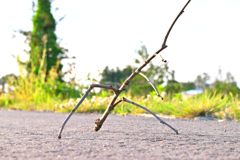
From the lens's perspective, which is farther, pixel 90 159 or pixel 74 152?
pixel 74 152

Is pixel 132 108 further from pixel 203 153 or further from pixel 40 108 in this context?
pixel 203 153

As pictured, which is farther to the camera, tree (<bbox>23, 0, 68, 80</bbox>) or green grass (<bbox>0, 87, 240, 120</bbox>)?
tree (<bbox>23, 0, 68, 80</bbox>)

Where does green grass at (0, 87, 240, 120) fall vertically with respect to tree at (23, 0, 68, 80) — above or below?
below

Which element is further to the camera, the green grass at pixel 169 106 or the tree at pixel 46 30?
the tree at pixel 46 30

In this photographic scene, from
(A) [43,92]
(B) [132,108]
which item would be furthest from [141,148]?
(A) [43,92]

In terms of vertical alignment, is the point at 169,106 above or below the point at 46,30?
below

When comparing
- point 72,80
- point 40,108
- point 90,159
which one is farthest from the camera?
point 72,80

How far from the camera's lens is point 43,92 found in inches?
356

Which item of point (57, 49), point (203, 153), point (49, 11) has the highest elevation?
point (49, 11)

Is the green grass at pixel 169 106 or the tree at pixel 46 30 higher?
the tree at pixel 46 30

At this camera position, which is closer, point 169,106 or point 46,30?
point 169,106

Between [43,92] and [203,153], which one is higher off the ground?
[43,92]

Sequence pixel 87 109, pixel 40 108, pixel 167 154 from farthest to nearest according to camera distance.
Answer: pixel 40 108 → pixel 87 109 → pixel 167 154

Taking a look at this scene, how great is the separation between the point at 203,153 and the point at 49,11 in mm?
20470
